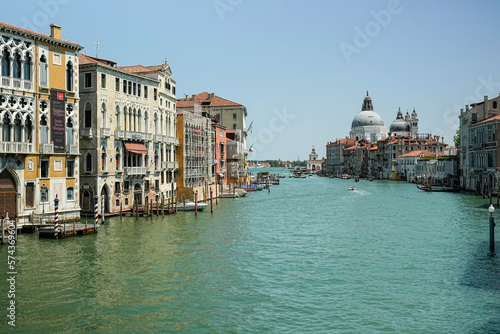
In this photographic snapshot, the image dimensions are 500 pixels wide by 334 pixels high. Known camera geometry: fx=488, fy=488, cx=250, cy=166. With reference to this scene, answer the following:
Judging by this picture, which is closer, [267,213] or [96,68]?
[96,68]

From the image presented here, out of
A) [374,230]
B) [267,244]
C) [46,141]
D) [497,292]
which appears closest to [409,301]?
[497,292]

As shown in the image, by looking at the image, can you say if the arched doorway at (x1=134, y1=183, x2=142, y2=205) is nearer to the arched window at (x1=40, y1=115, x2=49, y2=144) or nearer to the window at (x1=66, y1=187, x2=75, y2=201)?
the window at (x1=66, y1=187, x2=75, y2=201)

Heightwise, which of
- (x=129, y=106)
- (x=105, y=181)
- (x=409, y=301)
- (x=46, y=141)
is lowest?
(x=409, y=301)

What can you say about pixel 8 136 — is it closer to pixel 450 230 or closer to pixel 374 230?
pixel 374 230

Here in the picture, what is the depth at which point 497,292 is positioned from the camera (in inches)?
590

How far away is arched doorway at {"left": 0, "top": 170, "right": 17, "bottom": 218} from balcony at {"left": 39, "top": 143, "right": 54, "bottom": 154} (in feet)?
6.78

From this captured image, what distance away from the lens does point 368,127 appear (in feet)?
576

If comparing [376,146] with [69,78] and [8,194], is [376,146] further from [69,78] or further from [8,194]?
[8,194]

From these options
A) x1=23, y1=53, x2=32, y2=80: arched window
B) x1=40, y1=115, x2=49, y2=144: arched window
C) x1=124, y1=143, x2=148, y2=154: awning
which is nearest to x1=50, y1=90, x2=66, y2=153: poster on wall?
x1=40, y1=115, x2=49, y2=144: arched window

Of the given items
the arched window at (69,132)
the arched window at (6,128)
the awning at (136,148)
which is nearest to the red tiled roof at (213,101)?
the awning at (136,148)

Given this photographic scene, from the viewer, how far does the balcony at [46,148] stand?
25339 mm

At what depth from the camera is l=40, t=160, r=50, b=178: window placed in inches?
1012

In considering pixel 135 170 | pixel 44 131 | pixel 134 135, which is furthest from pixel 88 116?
pixel 44 131

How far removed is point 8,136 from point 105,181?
8581 mm
